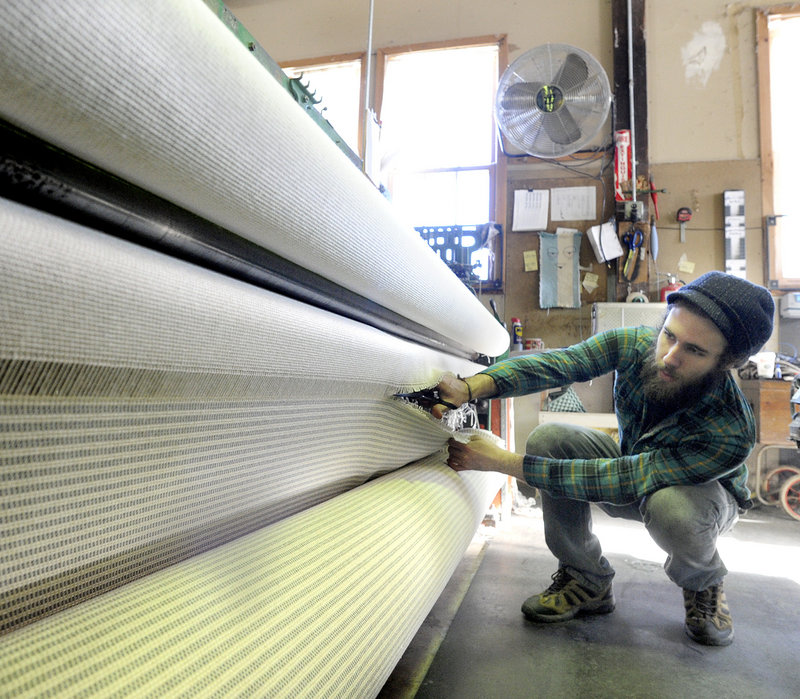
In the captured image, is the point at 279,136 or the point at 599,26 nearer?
the point at 279,136

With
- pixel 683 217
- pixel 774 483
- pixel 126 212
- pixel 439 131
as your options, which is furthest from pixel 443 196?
pixel 126 212

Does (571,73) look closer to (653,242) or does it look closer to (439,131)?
(653,242)

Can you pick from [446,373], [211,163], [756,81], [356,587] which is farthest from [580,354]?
[756,81]

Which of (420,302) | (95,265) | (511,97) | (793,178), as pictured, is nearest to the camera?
(95,265)

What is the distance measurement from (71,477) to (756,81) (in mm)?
3523

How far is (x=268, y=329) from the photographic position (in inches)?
15.4

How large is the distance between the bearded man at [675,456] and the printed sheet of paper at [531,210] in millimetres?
1954

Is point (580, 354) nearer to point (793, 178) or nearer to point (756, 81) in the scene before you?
point (793, 178)

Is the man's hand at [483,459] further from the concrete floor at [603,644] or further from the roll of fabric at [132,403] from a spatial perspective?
the roll of fabric at [132,403]

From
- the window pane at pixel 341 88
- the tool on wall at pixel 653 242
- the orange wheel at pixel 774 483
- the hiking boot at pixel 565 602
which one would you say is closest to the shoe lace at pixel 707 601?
the hiking boot at pixel 565 602

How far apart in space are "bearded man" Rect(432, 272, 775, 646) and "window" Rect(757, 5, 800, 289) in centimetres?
210

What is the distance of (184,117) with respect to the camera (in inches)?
10.9

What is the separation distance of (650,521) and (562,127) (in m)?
1.71

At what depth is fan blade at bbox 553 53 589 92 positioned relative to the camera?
2.03 meters
